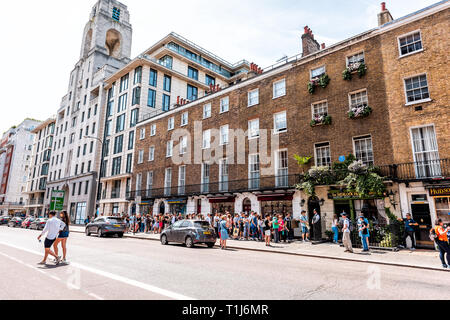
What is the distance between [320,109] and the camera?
1897 cm

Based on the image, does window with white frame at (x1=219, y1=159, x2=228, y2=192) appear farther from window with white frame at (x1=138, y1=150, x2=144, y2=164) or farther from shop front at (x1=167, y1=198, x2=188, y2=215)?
window with white frame at (x1=138, y1=150, x2=144, y2=164)

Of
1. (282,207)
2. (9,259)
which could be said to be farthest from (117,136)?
(9,259)

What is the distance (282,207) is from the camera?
19.4 metres

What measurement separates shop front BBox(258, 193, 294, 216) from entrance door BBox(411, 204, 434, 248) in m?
7.05

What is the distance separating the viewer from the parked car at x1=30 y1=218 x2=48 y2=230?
29.0 m

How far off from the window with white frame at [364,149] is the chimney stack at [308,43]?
8106mm

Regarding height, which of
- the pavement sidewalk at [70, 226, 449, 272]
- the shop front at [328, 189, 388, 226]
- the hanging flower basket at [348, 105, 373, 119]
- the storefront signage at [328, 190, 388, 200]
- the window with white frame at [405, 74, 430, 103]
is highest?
the window with white frame at [405, 74, 430, 103]

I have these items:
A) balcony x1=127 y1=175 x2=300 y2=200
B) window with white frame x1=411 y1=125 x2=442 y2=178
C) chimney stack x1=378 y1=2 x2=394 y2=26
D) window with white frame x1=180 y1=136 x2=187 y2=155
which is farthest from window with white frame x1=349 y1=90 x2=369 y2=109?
window with white frame x1=180 y1=136 x2=187 y2=155

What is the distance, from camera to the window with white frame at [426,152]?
45.8ft

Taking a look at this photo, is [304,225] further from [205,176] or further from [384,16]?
[384,16]

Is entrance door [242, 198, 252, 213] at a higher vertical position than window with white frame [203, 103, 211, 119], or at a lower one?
lower

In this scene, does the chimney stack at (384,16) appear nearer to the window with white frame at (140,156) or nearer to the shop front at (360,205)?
the shop front at (360,205)

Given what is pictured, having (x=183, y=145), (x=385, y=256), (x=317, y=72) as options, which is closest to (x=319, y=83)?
(x=317, y=72)
